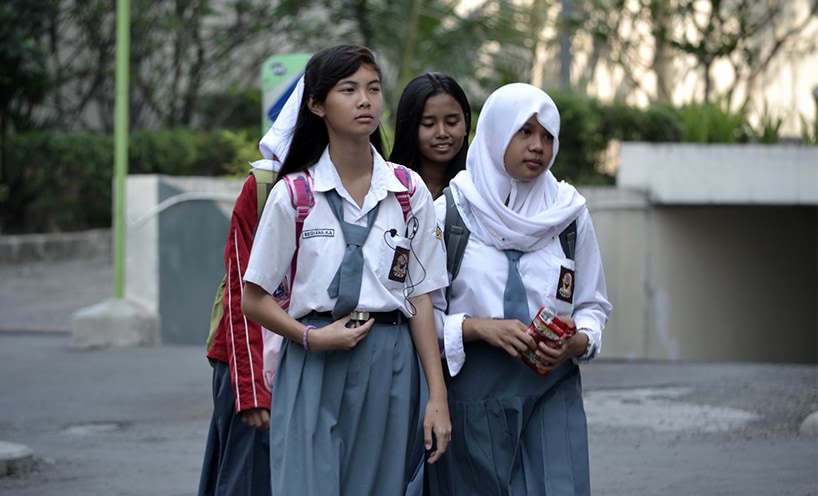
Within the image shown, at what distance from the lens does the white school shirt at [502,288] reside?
13.5 feet

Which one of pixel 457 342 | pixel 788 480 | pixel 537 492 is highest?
pixel 457 342

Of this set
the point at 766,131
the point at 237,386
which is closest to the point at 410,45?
the point at 766,131

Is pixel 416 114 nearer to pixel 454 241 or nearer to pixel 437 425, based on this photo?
pixel 454 241

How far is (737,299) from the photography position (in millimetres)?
15039

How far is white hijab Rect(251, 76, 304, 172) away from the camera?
13.5 feet

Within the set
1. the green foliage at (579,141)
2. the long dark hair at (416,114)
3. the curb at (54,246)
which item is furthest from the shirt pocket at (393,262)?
the curb at (54,246)

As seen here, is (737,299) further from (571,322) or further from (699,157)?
(571,322)

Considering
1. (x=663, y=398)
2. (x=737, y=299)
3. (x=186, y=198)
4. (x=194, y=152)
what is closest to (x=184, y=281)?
(x=186, y=198)

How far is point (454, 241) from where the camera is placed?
4160mm

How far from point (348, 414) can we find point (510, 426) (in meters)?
0.57

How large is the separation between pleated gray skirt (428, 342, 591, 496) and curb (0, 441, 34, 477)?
3.33 meters

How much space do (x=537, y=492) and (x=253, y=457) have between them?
0.87 m

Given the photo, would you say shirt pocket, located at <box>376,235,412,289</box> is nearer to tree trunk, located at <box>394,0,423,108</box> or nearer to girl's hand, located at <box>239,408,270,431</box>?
girl's hand, located at <box>239,408,270,431</box>

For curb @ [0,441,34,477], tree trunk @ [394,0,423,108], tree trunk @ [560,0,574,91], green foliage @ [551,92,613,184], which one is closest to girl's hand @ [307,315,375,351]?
curb @ [0,441,34,477]
